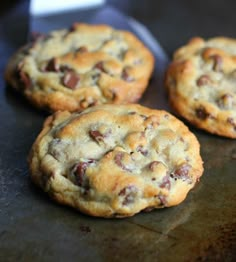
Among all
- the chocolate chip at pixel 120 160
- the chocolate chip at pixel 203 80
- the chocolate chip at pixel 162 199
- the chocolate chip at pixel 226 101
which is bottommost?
the chocolate chip at pixel 162 199

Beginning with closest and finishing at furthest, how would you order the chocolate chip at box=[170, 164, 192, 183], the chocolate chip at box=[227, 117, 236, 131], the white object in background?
1. the chocolate chip at box=[170, 164, 192, 183]
2. the chocolate chip at box=[227, 117, 236, 131]
3. the white object in background

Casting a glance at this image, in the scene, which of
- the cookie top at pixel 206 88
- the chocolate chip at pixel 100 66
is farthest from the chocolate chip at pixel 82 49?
the cookie top at pixel 206 88

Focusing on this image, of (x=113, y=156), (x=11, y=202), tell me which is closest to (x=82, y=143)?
(x=113, y=156)

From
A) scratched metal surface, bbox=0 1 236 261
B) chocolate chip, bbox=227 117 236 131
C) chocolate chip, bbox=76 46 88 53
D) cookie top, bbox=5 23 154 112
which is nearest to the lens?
scratched metal surface, bbox=0 1 236 261

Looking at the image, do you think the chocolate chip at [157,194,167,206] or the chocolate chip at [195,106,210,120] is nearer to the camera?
Answer: the chocolate chip at [157,194,167,206]

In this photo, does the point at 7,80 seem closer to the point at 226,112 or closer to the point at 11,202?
the point at 11,202

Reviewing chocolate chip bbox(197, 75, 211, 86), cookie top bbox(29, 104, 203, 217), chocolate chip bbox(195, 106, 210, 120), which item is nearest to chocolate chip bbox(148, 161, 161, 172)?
cookie top bbox(29, 104, 203, 217)

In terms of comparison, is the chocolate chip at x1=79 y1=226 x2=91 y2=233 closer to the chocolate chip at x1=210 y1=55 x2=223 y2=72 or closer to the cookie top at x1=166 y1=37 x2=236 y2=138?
the cookie top at x1=166 y1=37 x2=236 y2=138

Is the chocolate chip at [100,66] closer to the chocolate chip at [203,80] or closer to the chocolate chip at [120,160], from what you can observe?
the chocolate chip at [203,80]
